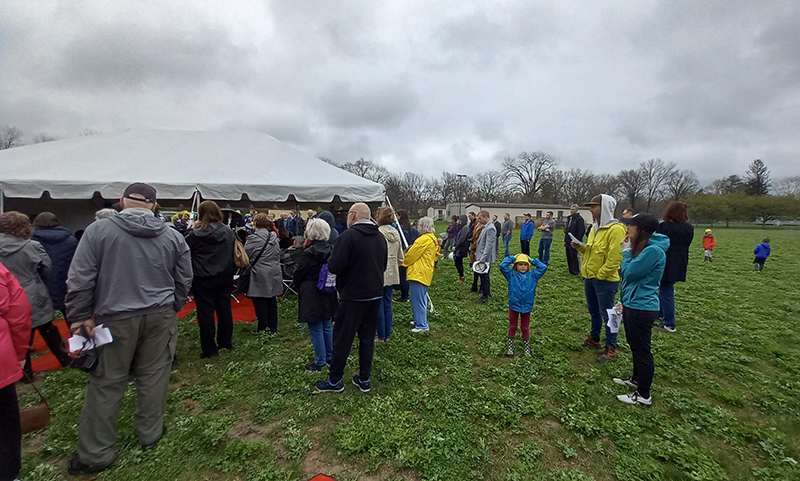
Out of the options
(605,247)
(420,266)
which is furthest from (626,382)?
(420,266)

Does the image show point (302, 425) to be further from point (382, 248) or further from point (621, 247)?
point (621, 247)

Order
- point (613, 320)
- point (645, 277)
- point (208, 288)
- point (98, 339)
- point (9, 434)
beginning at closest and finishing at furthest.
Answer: point (9, 434) → point (98, 339) → point (645, 277) → point (613, 320) → point (208, 288)

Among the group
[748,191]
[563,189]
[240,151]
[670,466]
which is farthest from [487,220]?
[748,191]

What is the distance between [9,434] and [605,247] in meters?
5.54

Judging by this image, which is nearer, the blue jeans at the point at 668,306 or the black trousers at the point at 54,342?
the black trousers at the point at 54,342

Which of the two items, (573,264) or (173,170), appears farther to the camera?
(573,264)

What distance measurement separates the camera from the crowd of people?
2420 millimetres

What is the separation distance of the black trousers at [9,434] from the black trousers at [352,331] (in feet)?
7.21

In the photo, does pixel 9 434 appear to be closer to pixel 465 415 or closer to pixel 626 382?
pixel 465 415

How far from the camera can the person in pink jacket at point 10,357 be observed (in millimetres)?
2086

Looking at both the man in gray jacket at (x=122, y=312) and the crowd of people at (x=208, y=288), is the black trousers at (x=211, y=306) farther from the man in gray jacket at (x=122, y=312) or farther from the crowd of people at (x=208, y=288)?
the man in gray jacket at (x=122, y=312)

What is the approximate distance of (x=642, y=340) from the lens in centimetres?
328

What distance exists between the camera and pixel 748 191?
197ft

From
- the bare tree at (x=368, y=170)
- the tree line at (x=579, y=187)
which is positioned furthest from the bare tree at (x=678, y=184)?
the bare tree at (x=368, y=170)
